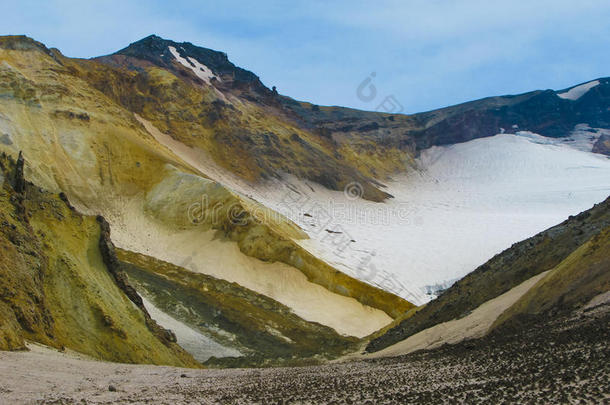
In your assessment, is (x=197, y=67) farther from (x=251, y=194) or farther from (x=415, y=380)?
(x=415, y=380)

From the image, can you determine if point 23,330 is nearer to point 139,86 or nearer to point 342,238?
point 342,238

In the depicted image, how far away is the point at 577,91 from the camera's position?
17100 cm

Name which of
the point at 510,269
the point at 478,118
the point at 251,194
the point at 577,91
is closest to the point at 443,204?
the point at 251,194

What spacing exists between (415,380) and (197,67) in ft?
406

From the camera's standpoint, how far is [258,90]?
13175 cm

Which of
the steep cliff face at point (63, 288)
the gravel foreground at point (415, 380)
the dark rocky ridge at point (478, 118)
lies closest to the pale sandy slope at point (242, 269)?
the steep cliff face at point (63, 288)

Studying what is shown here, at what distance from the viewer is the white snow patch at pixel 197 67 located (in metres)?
125

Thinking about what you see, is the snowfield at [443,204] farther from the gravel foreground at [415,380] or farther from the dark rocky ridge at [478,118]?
the gravel foreground at [415,380]

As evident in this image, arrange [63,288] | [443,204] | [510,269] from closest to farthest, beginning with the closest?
[63,288] < [510,269] < [443,204]

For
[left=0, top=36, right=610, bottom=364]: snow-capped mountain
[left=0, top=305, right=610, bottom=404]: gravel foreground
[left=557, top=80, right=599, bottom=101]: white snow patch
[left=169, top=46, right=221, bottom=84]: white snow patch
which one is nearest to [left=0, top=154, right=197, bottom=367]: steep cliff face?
[left=0, top=36, right=610, bottom=364]: snow-capped mountain

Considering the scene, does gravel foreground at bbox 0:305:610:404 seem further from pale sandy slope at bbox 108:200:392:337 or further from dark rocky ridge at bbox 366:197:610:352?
pale sandy slope at bbox 108:200:392:337

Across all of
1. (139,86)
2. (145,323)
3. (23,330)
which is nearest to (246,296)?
(145,323)

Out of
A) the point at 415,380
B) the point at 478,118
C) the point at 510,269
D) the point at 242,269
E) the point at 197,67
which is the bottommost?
the point at 242,269

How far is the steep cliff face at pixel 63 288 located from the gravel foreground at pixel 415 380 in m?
2.08
